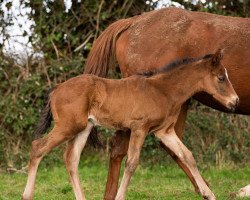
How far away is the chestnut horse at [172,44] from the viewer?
27.3 feet

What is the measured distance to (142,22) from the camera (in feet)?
28.2

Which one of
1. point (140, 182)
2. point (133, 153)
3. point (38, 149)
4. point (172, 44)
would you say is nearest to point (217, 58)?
point (172, 44)

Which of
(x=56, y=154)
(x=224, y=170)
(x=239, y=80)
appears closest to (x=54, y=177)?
(x=56, y=154)

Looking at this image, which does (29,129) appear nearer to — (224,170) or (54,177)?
(54,177)

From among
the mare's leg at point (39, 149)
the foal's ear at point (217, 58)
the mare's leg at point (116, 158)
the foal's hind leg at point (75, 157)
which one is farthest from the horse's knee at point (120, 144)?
the foal's ear at point (217, 58)

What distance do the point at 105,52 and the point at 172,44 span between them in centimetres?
83

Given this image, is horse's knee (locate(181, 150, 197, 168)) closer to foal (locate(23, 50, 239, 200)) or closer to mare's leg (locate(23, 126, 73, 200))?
foal (locate(23, 50, 239, 200))

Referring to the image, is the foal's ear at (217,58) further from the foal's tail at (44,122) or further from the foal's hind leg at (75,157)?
the foal's tail at (44,122)

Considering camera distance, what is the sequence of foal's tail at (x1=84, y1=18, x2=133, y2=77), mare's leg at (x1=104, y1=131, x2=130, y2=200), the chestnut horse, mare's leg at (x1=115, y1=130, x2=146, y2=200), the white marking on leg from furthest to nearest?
1. foal's tail at (x1=84, y1=18, x2=133, y2=77)
2. the chestnut horse
3. mare's leg at (x1=104, y1=131, x2=130, y2=200)
4. the white marking on leg
5. mare's leg at (x1=115, y1=130, x2=146, y2=200)

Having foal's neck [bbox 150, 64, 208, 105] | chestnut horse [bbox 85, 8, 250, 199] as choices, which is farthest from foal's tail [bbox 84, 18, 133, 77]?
foal's neck [bbox 150, 64, 208, 105]

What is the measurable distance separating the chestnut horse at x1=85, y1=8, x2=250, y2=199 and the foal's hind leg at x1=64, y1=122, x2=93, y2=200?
0.69 meters

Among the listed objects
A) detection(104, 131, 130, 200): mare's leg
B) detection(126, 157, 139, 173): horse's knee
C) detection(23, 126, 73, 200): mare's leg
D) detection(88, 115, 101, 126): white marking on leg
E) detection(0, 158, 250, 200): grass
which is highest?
detection(88, 115, 101, 126): white marking on leg

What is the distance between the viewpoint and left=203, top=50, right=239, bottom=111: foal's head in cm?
742

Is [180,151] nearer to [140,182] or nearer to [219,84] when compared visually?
[219,84]
